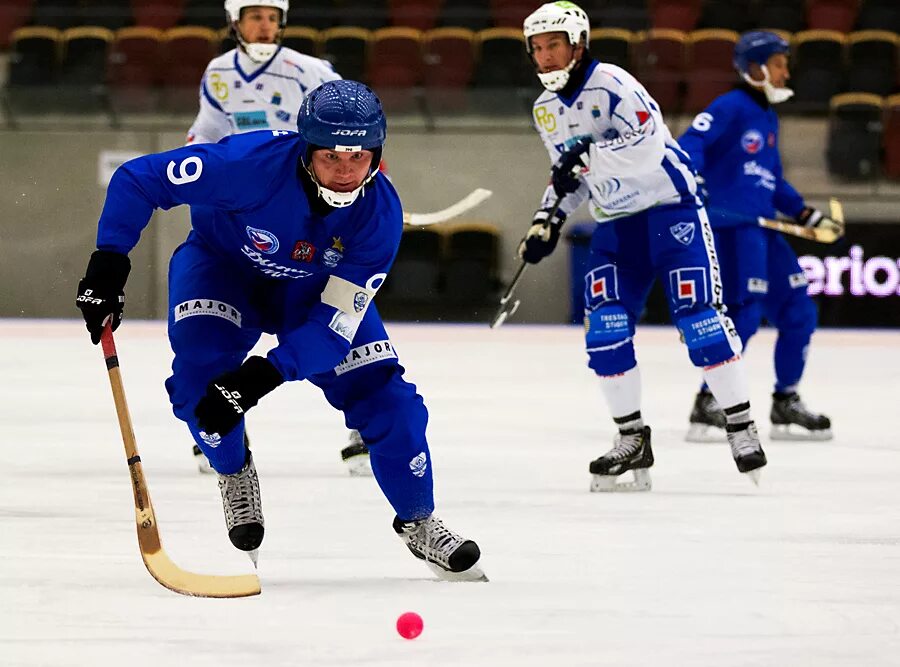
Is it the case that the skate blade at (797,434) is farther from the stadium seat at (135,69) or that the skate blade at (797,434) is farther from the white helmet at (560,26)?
the stadium seat at (135,69)

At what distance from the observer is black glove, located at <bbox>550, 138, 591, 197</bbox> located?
17.8 feet

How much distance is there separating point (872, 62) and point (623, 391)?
9.36 metres

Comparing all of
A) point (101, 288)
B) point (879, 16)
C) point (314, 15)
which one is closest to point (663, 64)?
point (879, 16)

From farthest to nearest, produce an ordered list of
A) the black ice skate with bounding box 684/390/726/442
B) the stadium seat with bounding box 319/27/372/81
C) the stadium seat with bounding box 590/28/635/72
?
1. the stadium seat with bounding box 319/27/372/81
2. the stadium seat with bounding box 590/28/635/72
3. the black ice skate with bounding box 684/390/726/442

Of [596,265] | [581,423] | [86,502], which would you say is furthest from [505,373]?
[86,502]

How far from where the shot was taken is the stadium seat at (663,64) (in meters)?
13.2

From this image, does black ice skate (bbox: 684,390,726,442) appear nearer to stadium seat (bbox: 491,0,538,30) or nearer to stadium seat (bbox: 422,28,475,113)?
stadium seat (bbox: 422,28,475,113)

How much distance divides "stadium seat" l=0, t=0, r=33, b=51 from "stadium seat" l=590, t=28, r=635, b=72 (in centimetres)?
543

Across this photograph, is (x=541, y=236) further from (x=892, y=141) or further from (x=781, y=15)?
(x=781, y=15)

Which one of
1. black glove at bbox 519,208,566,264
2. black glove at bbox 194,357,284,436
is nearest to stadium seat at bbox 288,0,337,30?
black glove at bbox 519,208,566,264

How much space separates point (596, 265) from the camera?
555 centimetres

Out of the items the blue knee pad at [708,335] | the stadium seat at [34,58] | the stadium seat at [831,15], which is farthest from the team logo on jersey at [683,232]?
the stadium seat at [831,15]

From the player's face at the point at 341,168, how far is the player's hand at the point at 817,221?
421 centimetres

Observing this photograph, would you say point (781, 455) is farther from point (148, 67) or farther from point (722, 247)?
point (148, 67)
